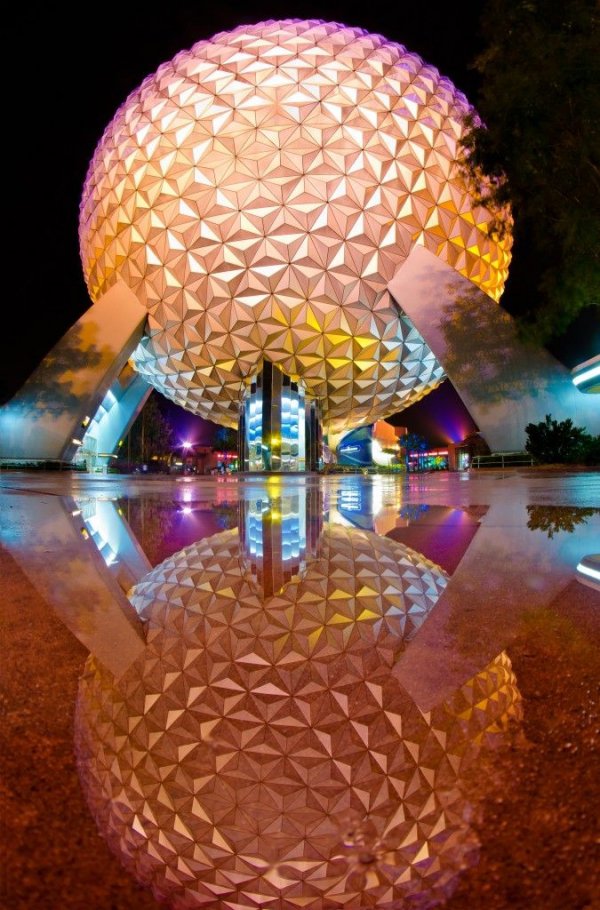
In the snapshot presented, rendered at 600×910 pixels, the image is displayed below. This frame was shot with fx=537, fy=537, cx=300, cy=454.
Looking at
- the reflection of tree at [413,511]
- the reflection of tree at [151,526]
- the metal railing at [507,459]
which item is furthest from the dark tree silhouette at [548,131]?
the reflection of tree at [151,526]

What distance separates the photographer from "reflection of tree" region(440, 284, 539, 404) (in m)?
15.6

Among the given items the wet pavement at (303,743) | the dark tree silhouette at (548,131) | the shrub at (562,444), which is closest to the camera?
the wet pavement at (303,743)

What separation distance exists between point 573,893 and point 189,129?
19665mm

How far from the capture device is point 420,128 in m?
17.0

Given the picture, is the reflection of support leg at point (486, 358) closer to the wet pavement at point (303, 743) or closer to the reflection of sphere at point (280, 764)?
the wet pavement at point (303, 743)

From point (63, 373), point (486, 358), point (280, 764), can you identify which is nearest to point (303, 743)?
point (280, 764)

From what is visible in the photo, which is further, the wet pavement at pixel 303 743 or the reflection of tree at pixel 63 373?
the reflection of tree at pixel 63 373

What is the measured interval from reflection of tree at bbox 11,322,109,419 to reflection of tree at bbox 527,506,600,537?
16.2 metres

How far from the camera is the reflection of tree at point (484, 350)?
1563 centimetres

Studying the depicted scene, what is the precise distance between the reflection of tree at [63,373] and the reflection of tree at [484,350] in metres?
11.2

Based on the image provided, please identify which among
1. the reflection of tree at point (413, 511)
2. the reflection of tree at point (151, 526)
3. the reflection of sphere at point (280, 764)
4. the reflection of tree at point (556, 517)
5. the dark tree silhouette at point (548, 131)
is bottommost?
the reflection of sphere at point (280, 764)

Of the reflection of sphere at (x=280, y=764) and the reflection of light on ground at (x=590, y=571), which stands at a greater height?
the reflection of light on ground at (x=590, y=571)

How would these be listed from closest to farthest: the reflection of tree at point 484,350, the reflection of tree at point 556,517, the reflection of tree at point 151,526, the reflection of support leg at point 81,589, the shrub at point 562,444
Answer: the reflection of support leg at point 81,589
the reflection of tree at point 151,526
the reflection of tree at point 556,517
the shrub at point 562,444
the reflection of tree at point 484,350

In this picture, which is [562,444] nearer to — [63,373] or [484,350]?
[484,350]
